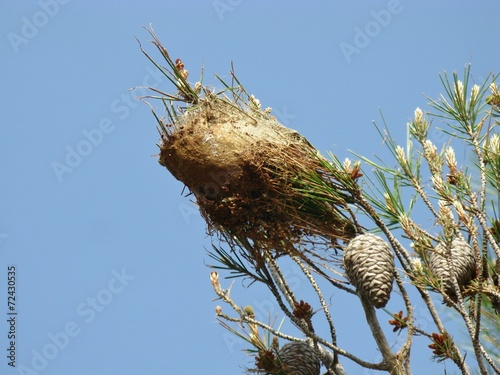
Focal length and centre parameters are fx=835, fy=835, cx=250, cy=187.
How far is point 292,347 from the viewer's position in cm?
297

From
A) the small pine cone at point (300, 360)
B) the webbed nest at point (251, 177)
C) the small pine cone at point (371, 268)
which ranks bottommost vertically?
the small pine cone at point (300, 360)

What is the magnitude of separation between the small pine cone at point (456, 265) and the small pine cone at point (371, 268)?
18 centimetres

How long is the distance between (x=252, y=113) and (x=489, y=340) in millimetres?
1260

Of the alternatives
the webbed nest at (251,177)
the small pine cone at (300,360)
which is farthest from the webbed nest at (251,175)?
the small pine cone at (300,360)

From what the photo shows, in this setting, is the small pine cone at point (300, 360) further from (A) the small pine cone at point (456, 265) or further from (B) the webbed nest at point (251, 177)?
(A) the small pine cone at point (456, 265)

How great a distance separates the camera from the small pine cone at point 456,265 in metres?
2.74

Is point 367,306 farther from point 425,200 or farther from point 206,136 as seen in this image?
point 206,136

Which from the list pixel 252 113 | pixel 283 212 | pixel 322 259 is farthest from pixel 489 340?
pixel 252 113

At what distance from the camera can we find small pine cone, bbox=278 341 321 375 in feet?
9.55

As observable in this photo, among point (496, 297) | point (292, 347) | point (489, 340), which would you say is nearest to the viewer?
point (496, 297)

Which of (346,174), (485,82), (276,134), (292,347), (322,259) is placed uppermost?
(485,82)

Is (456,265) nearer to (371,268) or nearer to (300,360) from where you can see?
(371,268)

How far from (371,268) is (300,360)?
490mm

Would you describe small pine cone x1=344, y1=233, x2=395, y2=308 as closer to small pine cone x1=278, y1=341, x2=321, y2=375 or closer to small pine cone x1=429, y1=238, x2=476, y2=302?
small pine cone x1=429, y1=238, x2=476, y2=302
